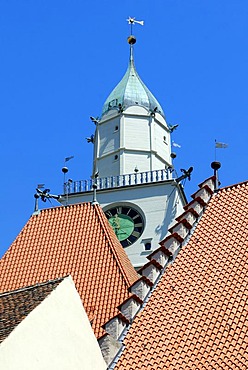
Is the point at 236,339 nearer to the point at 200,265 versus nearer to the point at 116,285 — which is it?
the point at 200,265

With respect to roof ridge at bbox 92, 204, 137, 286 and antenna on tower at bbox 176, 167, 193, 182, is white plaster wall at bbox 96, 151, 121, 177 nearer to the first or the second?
antenna on tower at bbox 176, 167, 193, 182

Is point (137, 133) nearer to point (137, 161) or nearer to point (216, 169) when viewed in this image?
point (137, 161)

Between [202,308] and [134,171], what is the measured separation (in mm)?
19056

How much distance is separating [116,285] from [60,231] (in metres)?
3.17

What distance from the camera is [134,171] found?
109 feet

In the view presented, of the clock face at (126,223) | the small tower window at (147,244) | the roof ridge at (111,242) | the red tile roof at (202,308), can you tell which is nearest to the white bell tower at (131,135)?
the clock face at (126,223)

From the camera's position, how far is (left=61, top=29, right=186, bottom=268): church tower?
3047cm

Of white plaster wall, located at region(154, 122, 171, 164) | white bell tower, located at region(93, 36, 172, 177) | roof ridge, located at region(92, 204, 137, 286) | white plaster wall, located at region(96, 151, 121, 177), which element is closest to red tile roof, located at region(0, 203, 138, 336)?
roof ridge, located at region(92, 204, 137, 286)

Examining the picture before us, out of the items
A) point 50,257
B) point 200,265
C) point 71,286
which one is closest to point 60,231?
point 50,257

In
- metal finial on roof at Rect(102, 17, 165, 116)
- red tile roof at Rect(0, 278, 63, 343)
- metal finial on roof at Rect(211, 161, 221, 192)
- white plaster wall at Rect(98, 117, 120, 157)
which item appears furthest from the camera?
metal finial on roof at Rect(102, 17, 165, 116)

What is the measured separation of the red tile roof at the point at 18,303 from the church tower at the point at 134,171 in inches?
611

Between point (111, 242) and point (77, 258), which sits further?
point (111, 242)

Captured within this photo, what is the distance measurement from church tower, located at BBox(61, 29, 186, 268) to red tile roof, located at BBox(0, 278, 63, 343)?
1551 cm

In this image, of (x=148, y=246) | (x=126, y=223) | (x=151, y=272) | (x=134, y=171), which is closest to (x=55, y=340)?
(x=151, y=272)
